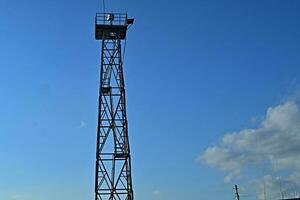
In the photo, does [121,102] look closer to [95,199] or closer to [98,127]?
[98,127]

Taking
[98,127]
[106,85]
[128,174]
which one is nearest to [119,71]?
[106,85]

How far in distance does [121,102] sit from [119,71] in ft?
9.71

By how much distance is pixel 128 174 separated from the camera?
51.0 meters

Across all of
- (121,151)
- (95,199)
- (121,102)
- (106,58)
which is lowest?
(95,199)

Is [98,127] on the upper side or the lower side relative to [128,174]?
upper

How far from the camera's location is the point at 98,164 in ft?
167

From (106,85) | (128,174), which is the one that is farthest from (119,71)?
(128,174)

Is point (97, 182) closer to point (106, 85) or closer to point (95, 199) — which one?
point (95, 199)

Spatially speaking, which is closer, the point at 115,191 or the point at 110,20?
the point at 115,191

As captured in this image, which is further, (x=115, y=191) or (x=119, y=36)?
(x=119, y=36)

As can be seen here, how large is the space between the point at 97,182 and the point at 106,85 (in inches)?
346

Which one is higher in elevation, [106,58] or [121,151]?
[106,58]

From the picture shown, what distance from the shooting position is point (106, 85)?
176 ft

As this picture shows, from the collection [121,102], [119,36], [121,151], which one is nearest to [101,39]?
[119,36]
